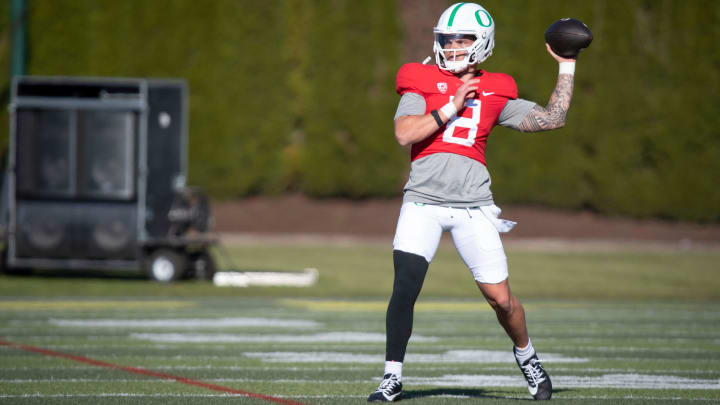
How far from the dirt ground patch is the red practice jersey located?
20.8 metres

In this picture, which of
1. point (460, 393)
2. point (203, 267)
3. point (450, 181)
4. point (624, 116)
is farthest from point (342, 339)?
point (624, 116)

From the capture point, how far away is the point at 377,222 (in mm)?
28625

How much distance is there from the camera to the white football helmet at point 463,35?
6.22 metres

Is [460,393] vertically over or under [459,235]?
under

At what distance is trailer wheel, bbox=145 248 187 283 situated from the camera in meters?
15.8

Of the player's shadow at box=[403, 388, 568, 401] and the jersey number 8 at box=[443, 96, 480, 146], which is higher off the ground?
the jersey number 8 at box=[443, 96, 480, 146]

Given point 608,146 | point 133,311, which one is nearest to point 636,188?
point 608,146

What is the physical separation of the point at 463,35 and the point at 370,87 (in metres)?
22.8

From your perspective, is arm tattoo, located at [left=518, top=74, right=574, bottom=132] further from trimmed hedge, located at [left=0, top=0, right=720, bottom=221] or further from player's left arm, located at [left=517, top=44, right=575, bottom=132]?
trimmed hedge, located at [left=0, top=0, right=720, bottom=221]

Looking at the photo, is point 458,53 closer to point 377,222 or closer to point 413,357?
point 413,357

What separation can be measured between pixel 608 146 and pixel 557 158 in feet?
4.03

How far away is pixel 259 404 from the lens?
20.7ft

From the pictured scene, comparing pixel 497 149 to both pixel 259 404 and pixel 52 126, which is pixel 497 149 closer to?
pixel 52 126

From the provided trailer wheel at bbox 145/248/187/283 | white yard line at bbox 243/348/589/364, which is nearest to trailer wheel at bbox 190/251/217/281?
trailer wheel at bbox 145/248/187/283
